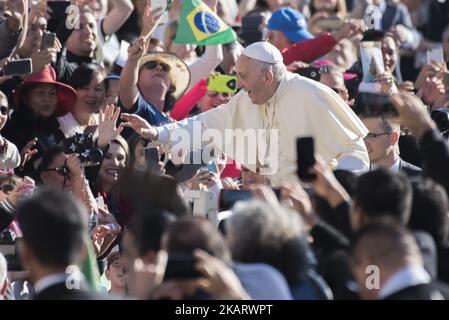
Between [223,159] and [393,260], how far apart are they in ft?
14.1

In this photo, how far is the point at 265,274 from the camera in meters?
6.08

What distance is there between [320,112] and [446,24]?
219 inches

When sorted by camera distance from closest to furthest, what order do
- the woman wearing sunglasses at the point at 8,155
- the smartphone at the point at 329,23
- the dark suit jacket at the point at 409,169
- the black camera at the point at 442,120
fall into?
the woman wearing sunglasses at the point at 8,155 < the dark suit jacket at the point at 409,169 < the black camera at the point at 442,120 < the smartphone at the point at 329,23

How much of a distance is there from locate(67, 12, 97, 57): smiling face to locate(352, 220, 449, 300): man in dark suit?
4.92 metres

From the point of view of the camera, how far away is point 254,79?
9.88 meters

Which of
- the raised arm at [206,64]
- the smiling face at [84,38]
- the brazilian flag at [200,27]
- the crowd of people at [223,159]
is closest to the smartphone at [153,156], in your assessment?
the crowd of people at [223,159]

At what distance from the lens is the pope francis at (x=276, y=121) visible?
985 centimetres

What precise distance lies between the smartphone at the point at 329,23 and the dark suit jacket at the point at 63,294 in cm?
742

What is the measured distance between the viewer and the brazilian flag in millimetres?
11531

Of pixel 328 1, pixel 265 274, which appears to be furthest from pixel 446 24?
pixel 265 274

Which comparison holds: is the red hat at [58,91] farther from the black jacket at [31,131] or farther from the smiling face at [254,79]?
the smiling face at [254,79]

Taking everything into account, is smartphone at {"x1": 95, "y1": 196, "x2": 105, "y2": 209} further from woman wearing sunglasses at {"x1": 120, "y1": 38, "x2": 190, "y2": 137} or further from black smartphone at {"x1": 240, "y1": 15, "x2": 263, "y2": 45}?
black smartphone at {"x1": 240, "y1": 15, "x2": 263, "y2": 45}

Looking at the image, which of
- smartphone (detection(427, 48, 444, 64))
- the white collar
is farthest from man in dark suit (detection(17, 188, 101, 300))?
smartphone (detection(427, 48, 444, 64))
